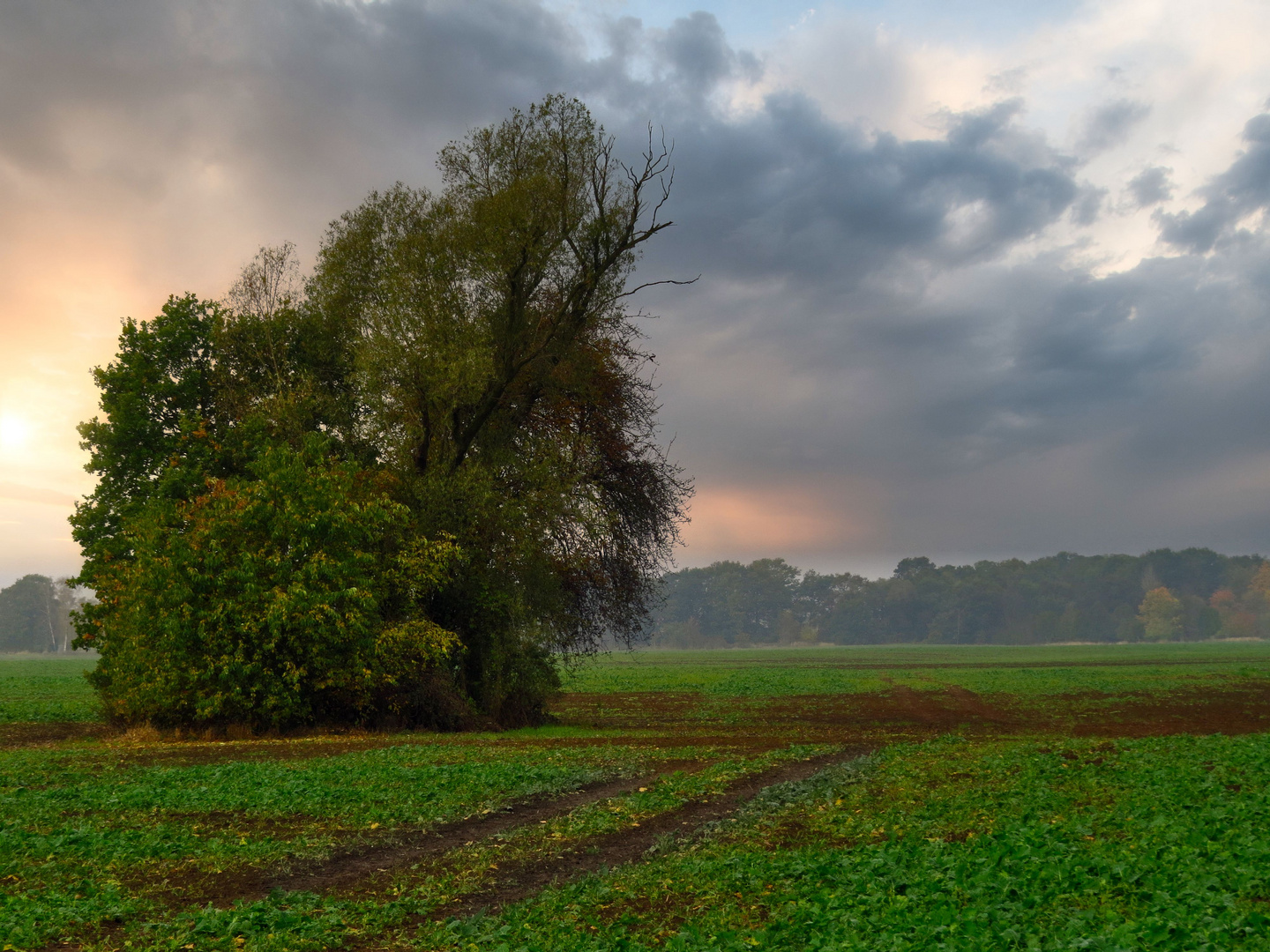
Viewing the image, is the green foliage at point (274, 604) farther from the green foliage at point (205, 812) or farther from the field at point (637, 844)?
the green foliage at point (205, 812)

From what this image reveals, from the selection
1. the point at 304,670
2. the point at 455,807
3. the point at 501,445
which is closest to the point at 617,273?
the point at 501,445

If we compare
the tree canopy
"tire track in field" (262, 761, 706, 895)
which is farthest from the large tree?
"tire track in field" (262, 761, 706, 895)

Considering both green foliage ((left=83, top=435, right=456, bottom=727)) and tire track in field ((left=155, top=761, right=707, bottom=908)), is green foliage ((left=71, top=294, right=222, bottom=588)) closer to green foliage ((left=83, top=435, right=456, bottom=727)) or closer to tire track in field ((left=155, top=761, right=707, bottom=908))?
green foliage ((left=83, top=435, right=456, bottom=727))

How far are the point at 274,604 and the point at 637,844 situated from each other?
58.8 ft

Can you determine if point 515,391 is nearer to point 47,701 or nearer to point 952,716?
point 952,716

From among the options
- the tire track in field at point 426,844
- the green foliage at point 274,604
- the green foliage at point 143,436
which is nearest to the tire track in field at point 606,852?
the tire track in field at point 426,844

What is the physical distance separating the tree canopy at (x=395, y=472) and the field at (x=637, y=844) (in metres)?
3.79

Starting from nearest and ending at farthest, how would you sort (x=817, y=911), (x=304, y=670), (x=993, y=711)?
(x=817, y=911), (x=304, y=670), (x=993, y=711)

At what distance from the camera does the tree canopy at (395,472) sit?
2958 cm

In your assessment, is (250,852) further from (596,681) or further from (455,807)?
(596,681)

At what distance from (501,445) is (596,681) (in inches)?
1535

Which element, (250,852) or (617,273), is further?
(617,273)

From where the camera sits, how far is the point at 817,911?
1050 centimetres

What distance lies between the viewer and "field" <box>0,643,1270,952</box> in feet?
33.0
